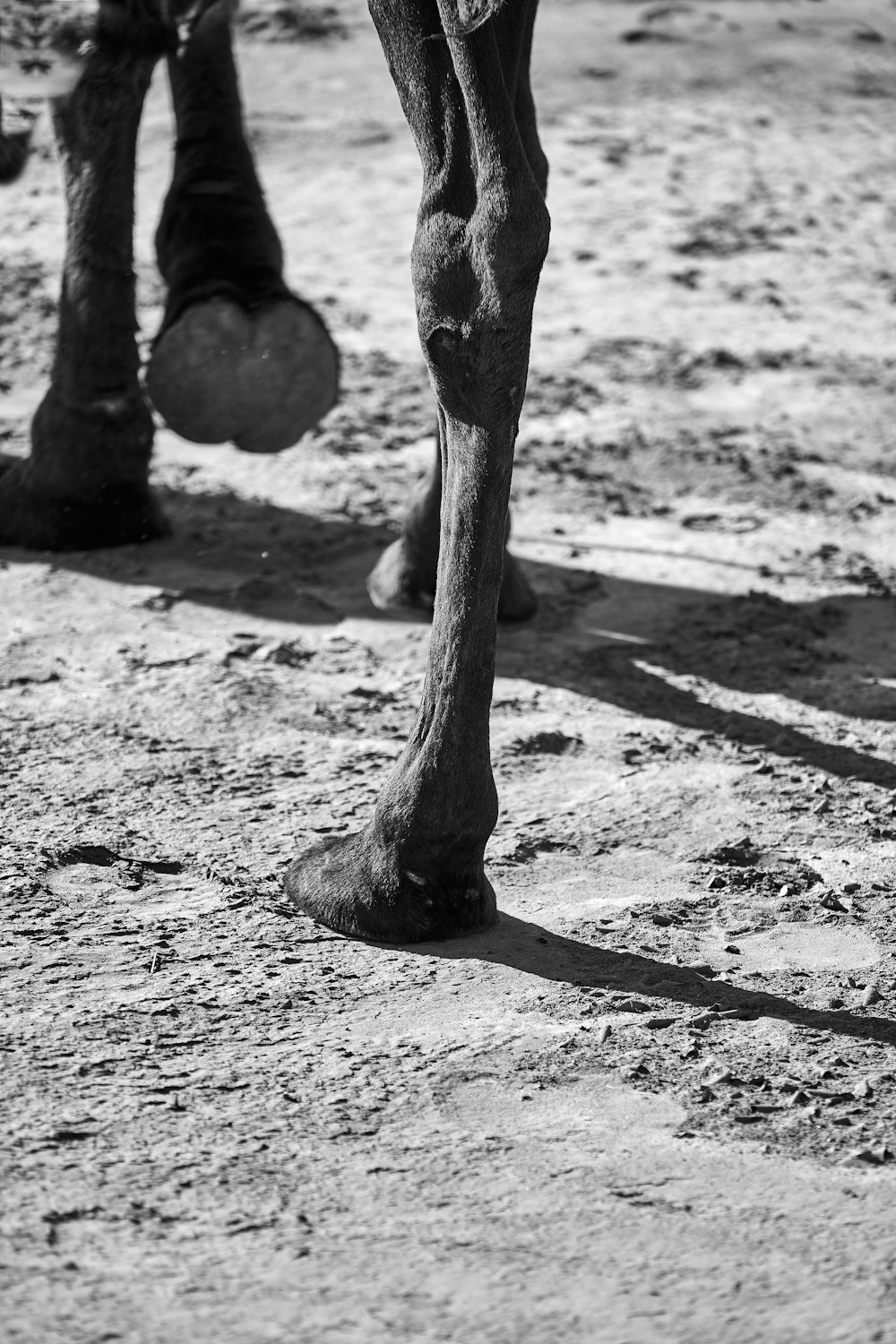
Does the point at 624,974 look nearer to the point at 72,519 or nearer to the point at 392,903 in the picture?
the point at 392,903

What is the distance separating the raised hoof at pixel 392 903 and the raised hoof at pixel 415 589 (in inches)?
76.8

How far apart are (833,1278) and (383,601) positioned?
3475mm

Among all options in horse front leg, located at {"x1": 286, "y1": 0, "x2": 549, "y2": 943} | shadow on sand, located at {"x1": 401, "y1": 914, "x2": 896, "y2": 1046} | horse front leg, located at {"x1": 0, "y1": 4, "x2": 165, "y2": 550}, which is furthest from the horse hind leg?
shadow on sand, located at {"x1": 401, "y1": 914, "x2": 896, "y2": 1046}

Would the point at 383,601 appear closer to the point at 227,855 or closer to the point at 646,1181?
the point at 227,855

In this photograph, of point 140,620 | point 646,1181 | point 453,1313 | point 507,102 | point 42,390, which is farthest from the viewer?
point 42,390

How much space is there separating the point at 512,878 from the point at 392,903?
452mm

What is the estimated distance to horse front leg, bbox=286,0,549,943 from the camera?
3148 millimetres

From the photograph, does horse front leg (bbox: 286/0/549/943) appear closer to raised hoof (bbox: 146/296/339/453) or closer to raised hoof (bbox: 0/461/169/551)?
raised hoof (bbox: 146/296/339/453)

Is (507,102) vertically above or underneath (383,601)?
above

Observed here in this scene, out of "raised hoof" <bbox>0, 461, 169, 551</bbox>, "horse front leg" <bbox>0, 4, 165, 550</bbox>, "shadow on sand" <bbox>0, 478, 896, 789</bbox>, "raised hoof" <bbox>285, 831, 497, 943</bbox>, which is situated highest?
"horse front leg" <bbox>0, 4, 165, 550</bbox>

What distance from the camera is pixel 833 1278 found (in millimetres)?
2432

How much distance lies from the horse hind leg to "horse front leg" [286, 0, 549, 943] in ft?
6.85

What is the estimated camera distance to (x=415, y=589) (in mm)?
5516

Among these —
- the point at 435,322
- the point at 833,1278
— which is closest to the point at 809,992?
the point at 833,1278
